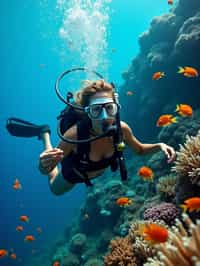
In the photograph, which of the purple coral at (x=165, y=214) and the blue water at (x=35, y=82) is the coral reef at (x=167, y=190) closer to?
the purple coral at (x=165, y=214)

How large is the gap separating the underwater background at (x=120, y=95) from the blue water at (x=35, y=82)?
15.9 inches

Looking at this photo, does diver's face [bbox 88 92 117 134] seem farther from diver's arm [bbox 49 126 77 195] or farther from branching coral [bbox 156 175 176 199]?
branching coral [bbox 156 175 176 199]

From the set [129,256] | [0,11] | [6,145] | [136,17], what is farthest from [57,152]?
[6,145]

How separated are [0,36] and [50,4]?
13.2 metres

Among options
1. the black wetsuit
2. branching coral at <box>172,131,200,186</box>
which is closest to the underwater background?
branching coral at <box>172,131,200,186</box>

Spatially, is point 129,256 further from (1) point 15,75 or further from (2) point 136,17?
(1) point 15,75

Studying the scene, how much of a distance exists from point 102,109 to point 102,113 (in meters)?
0.07

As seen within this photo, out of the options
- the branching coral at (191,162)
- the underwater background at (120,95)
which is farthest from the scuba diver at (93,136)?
the underwater background at (120,95)

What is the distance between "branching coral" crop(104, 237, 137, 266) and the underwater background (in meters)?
0.02

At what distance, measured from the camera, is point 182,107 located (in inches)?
269

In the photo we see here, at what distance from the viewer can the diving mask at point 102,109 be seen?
14.4 ft

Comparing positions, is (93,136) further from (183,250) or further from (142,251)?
(183,250)

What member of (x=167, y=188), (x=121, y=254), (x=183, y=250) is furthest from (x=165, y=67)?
(x=183, y=250)

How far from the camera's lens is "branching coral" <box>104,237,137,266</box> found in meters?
4.63
